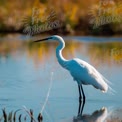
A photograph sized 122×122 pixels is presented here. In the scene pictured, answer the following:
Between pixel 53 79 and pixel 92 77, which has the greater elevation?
pixel 92 77

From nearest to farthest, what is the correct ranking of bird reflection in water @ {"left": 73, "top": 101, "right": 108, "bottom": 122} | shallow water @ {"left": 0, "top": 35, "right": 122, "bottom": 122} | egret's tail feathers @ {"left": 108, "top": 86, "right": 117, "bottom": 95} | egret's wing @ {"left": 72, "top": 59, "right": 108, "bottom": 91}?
bird reflection in water @ {"left": 73, "top": 101, "right": 108, "bottom": 122} < shallow water @ {"left": 0, "top": 35, "right": 122, "bottom": 122} < egret's wing @ {"left": 72, "top": 59, "right": 108, "bottom": 91} < egret's tail feathers @ {"left": 108, "top": 86, "right": 117, "bottom": 95}

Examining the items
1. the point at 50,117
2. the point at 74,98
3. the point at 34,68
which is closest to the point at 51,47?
the point at 34,68

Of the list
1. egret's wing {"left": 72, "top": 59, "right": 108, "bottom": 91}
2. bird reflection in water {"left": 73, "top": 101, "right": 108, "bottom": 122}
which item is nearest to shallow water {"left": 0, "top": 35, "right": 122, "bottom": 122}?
bird reflection in water {"left": 73, "top": 101, "right": 108, "bottom": 122}

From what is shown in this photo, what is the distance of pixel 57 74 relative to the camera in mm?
13914

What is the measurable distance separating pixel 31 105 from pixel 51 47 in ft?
38.6

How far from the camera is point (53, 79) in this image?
13.0 metres

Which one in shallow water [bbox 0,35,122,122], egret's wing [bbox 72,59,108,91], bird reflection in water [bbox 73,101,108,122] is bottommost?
shallow water [bbox 0,35,122,122]

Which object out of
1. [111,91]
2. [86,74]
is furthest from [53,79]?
[86,74]

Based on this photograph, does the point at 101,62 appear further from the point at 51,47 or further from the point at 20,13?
the point at 20,13

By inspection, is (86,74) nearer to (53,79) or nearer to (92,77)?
(92,77)

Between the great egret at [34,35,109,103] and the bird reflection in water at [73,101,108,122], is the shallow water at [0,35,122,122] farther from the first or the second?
the great egret at [34,35,109,103]

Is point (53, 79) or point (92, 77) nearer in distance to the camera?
point (92, 77)

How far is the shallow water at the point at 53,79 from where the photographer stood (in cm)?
975

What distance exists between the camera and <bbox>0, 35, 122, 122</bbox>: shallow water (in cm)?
975
